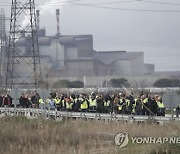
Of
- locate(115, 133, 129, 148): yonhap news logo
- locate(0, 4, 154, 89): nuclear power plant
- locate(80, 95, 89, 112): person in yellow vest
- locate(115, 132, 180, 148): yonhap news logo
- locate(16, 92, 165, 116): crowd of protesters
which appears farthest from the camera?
locate(0, 4, 154, 89): nuclear power plant

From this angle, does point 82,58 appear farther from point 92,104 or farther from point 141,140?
point 141,140

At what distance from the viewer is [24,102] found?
34.3m

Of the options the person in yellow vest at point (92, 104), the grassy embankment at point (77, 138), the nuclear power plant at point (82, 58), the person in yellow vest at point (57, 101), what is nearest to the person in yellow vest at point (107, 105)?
the person in yellow vest at point (92, 104)

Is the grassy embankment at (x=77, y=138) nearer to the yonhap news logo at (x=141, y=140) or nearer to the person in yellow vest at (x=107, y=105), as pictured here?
the yonhap news logo at (x=141, y=140)

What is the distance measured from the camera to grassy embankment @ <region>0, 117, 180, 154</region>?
11.2 metres

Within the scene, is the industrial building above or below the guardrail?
above

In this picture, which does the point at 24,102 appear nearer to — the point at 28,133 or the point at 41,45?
the point at 28,133

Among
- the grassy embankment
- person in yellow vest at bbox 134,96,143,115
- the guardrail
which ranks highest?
person in yellow vest at bbox 134,96,143,115

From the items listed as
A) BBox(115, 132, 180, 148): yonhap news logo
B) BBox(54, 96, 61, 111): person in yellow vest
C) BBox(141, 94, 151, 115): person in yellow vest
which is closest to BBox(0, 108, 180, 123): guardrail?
BBox(141, 94, 151, 115): person in yellow vest

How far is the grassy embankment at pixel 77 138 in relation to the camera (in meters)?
11.2

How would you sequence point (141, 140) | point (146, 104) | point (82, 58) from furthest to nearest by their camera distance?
point (82, 58) < point (146, 104) < point (141, 140)

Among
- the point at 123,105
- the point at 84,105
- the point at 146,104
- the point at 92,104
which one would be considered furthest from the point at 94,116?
the point at 84,105

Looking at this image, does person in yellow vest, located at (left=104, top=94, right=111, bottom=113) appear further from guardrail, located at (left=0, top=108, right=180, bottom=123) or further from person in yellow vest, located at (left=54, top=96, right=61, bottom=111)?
person in yellow vest, located at (left=54, top=96, right=61, bottom=111)

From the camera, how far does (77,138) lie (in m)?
14.0
